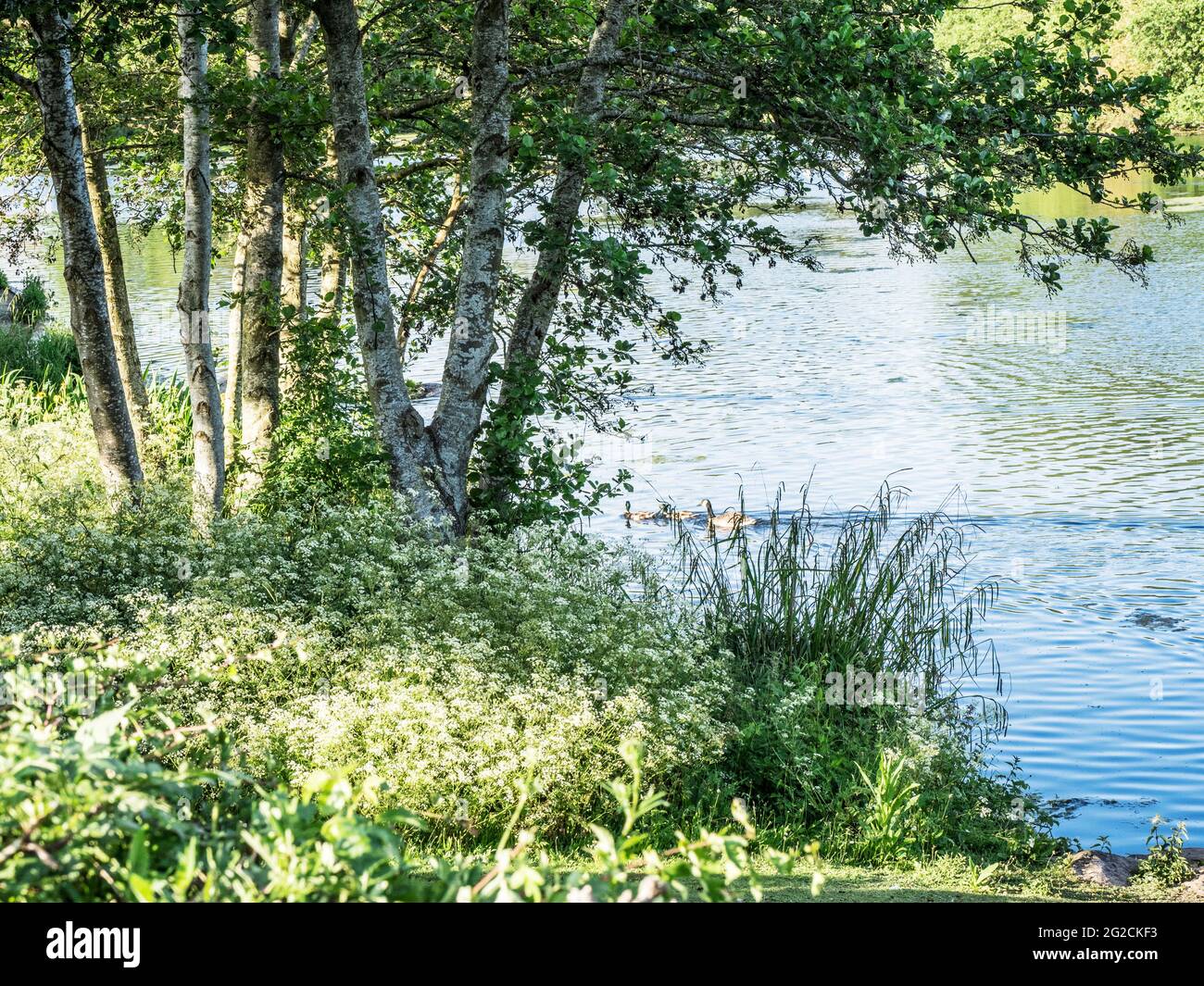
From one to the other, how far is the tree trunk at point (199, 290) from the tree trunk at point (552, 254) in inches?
94.6

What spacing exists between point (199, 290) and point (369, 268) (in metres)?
1.58

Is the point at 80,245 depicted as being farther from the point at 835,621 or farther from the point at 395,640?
the point at 835,621

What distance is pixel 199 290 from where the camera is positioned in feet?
35.4

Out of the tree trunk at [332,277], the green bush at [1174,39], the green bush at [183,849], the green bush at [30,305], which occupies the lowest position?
the green bush at [183,849]

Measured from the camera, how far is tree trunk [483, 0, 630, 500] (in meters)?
10.8

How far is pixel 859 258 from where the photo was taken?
41688 millimetres

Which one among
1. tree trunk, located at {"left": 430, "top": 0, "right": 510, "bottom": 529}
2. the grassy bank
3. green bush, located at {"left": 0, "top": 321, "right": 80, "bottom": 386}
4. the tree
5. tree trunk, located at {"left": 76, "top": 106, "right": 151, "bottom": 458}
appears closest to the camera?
the grassy bank

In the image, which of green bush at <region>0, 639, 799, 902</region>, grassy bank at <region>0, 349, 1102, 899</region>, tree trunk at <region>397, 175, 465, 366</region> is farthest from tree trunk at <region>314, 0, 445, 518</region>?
green bush at <region>0, 639, 799, 902</region>

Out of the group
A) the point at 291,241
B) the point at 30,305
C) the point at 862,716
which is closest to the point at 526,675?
the point at 862,716

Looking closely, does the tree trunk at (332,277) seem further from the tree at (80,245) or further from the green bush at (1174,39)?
the green bush at (1174,39)

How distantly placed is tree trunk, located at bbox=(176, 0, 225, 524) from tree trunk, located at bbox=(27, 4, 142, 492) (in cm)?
70

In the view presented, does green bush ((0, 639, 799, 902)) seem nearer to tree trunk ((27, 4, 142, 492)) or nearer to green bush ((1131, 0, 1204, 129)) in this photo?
tree trunk ((27, 4, 142, 492))

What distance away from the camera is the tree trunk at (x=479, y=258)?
1059 cm

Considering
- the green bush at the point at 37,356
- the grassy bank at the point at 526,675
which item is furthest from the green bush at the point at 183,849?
the green bush at the point at 37,356
